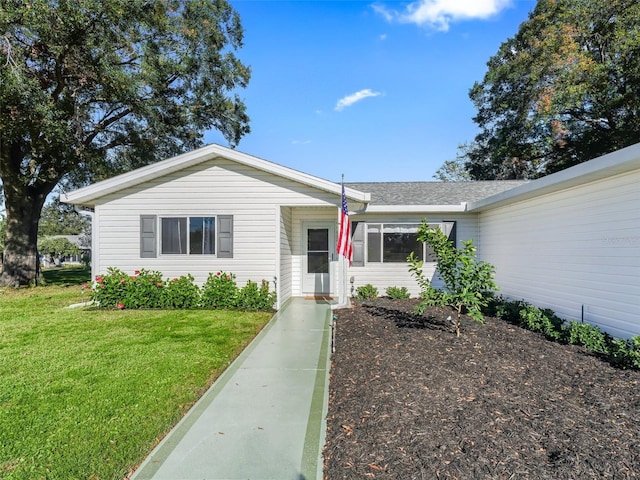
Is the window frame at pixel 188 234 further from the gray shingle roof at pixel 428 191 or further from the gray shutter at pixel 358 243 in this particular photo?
the gray shingle roof at pixel 428 191

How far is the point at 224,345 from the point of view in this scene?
5.50 meters

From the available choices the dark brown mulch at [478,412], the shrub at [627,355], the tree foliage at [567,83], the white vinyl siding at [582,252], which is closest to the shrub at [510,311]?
the white vinyl siding at [582,252]

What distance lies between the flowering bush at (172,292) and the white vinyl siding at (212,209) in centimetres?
24

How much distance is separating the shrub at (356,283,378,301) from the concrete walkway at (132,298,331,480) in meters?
4.47

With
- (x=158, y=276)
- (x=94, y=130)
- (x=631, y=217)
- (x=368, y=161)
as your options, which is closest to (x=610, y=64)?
(x=368, y=161)

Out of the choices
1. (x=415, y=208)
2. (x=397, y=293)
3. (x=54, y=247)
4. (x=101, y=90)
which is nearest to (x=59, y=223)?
(x=54, y=247)

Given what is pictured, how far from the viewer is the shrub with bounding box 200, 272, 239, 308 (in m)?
8.24

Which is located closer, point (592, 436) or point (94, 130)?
point (592, 436)

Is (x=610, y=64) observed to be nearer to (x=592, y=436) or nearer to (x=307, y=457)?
(x=592, y=436)

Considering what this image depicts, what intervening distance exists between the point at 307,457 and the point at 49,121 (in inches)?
497

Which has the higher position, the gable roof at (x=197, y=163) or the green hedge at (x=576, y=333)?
the gable roof at (x=197, y=163)

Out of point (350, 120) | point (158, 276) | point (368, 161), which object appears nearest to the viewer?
point (158, 276)

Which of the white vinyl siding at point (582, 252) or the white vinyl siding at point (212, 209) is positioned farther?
the white vinyl siding at point (212, 209)

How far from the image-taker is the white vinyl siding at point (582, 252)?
4777mm
